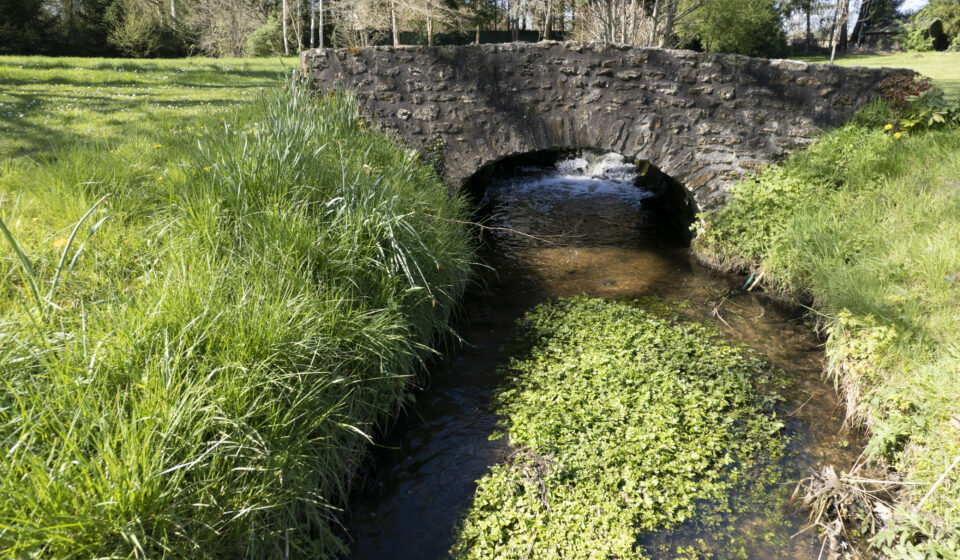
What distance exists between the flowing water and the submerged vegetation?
18 cm

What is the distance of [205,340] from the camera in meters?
2.60

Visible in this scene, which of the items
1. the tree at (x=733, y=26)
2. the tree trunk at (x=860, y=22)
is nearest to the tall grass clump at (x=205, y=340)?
the tree at (x=733, y=26)

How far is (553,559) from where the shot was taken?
2918mm

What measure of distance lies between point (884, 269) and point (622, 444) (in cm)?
284

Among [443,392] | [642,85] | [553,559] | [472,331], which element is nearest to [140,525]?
[553,559]

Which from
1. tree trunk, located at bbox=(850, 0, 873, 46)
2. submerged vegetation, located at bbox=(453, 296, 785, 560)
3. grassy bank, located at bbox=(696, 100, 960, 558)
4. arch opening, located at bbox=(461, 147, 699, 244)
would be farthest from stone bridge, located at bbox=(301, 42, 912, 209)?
tree trunk, located at bbox=(850, 0, 873, 46)

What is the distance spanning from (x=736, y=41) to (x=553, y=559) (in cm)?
2433

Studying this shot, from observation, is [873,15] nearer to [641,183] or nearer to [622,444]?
[641,183]

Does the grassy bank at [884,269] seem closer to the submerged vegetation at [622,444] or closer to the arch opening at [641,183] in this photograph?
the submerged vegetation at [622,444]

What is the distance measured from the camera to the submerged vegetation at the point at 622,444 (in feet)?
10.2

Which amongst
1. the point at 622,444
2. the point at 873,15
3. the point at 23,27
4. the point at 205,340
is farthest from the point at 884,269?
the point at 873,15

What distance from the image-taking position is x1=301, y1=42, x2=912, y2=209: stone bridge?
6.35 m

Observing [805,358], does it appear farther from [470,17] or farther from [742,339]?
[470,17]

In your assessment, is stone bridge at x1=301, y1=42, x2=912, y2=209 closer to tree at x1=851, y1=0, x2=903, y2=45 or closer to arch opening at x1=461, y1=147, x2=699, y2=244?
arch opening at x1=461, y1=147, x2=699, y2=244
